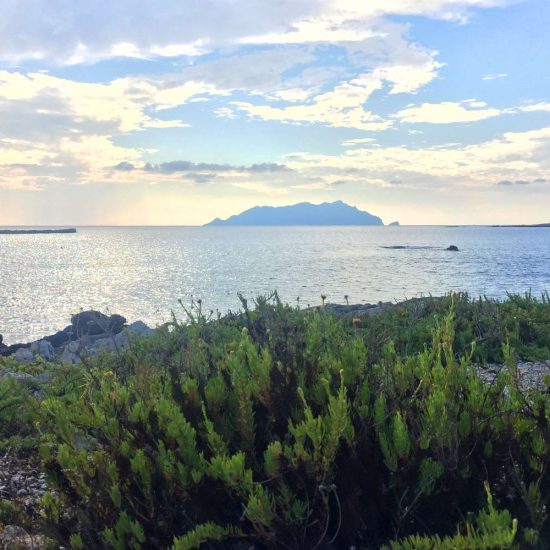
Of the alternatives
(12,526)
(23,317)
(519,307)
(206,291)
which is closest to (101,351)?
(12,526)

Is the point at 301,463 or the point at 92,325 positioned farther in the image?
the point at 92,325

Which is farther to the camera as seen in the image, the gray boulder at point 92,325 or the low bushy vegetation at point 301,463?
the gray boulder at point 92,325

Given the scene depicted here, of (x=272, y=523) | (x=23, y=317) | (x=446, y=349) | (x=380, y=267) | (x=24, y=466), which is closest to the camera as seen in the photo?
(x=272, y=523)

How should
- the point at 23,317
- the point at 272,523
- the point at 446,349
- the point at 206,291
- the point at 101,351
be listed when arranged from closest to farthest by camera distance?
1. the point at 272,523
2. the point at 446,349
3. the point at 101,351
4. the point at 23,317
5. the point at 206,291

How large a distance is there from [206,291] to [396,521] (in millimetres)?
52431

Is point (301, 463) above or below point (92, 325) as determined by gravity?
above

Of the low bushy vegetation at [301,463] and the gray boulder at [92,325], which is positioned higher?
the low bushy vegetation at [301,463]

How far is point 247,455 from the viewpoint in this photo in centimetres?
322

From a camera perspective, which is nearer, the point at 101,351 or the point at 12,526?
the point at 12,526

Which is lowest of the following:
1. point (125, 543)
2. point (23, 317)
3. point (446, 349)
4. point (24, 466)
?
point (23, 317)

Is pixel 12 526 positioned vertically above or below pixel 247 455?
below

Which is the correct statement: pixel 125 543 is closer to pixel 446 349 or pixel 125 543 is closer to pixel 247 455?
pixel 247 455

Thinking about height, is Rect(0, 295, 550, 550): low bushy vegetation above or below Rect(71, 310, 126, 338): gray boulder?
above

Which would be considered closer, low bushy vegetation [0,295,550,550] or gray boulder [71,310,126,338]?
low bushy vegetation [0,295,550,550]
